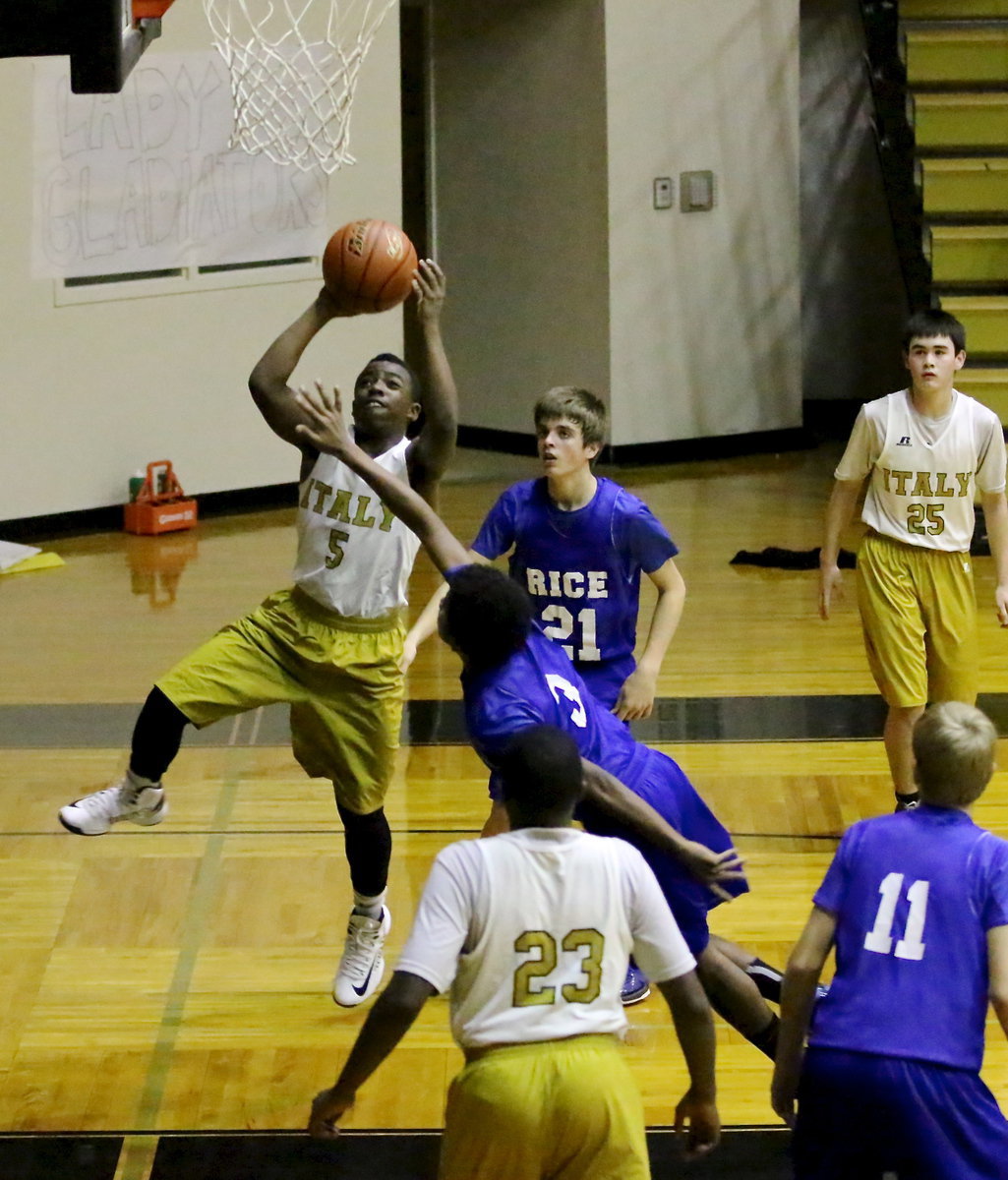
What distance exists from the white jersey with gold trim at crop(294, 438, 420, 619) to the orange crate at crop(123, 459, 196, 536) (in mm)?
6127

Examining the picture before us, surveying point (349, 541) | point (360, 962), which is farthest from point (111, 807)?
point (349, 541)

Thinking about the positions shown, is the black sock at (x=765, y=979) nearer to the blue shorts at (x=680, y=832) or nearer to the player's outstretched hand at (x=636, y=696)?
the blue shorts at (x=680, y=832)

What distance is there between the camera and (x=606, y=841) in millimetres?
2957

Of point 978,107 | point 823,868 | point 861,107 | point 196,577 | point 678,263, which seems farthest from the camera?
point 861,107

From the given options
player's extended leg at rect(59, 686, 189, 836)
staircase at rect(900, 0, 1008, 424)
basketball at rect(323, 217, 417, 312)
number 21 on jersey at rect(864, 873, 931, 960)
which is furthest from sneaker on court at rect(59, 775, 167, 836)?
staircase at rect(900, 0, 1008, 424)

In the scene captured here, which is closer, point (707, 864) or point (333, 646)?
point (707, 864)

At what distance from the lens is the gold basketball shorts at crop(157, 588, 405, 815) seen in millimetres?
4633

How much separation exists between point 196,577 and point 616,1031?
6.98 metres

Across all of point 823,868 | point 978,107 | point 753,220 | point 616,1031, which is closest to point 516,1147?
point 616,1031

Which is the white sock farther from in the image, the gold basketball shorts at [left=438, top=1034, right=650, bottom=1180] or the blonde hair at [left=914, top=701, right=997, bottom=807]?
the blonde hair at [left=914, top=701, right=997, bottom=807]

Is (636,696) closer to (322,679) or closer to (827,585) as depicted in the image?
(322,679)

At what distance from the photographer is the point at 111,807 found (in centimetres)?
469

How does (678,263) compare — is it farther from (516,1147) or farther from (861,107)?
(516,1147)

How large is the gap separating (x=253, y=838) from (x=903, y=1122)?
332cm
